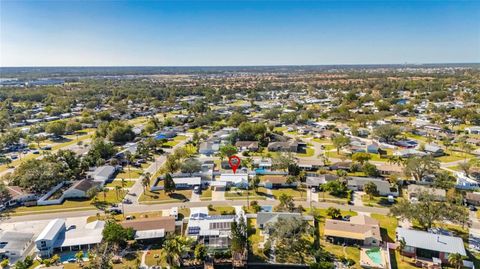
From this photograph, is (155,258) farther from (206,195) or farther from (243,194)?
(243,194)

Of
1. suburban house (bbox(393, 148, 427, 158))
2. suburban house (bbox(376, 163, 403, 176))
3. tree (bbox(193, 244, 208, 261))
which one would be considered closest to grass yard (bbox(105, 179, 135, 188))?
tree (bbox(193, 244, 208, 261))

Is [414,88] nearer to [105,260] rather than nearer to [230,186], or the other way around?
[230,186]

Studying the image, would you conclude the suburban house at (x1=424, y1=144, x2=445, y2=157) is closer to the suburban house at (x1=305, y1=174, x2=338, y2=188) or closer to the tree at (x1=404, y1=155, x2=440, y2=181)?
the tree at (x1=404, y1=155, x2=440, y2=181)

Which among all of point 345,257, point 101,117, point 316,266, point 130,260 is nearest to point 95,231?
point 130,260

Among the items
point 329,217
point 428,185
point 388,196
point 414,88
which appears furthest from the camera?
point 414,88

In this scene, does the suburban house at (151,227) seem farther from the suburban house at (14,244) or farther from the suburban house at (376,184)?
the suburban house at (376,184)
